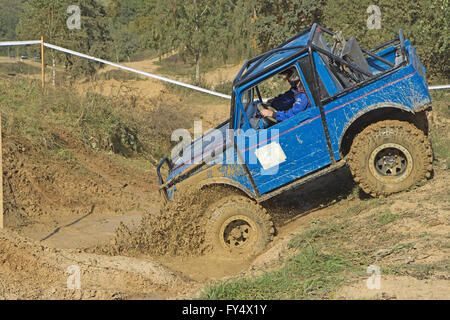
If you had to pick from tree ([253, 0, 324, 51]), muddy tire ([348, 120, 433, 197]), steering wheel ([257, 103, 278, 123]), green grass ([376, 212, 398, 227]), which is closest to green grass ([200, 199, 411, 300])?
green grass ([376, 212, 398, 227])

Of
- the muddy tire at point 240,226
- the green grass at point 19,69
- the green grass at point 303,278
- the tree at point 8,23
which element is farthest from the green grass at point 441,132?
the tree at point 8,23

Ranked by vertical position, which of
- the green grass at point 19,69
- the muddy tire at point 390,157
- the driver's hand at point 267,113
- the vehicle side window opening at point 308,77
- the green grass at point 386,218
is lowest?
the green grass at point 386,218

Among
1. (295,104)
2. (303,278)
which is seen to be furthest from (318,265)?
(295,104)

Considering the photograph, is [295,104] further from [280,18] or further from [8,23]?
[8,23]

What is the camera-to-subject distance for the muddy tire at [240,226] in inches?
256

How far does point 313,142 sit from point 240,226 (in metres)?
1.45

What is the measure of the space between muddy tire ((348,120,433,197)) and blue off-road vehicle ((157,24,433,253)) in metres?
0.01

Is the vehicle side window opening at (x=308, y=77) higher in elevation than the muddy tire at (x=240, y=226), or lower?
higher

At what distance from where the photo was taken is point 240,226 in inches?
262

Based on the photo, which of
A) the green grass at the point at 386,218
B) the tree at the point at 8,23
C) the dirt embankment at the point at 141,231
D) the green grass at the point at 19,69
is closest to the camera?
the dirt embankment at the point at 141,231

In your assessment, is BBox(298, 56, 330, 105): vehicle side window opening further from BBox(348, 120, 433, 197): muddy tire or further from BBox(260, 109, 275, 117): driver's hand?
BBox(348, 120, 433, 197): muddy tire

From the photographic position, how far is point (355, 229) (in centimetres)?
577

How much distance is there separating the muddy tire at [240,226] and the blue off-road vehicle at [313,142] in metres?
0.01

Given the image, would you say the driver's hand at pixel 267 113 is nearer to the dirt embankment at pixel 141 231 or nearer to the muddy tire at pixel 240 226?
the muddy tire at pixel 240 226
